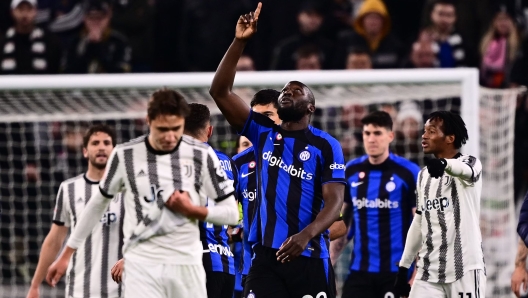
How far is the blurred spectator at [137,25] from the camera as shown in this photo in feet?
43.8

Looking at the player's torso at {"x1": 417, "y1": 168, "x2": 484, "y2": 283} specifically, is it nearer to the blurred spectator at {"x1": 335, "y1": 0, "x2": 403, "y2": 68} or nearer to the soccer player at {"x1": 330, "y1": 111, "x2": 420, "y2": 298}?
the soccer player at {"x1": 330, "y1": 111, "x2": 420, "y2": 298}

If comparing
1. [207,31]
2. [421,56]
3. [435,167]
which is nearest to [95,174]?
[435,167]

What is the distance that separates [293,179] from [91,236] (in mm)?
1920

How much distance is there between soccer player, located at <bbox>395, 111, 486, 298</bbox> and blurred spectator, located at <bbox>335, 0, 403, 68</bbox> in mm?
5840

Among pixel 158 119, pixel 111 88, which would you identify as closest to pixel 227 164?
pixel 158 119

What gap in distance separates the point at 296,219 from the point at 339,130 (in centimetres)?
589

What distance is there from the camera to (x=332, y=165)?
6.53 meters

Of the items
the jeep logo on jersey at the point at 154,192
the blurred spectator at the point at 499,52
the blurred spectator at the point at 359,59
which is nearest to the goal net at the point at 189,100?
the blurred spectator at the point at 359,59

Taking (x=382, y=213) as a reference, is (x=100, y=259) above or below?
below

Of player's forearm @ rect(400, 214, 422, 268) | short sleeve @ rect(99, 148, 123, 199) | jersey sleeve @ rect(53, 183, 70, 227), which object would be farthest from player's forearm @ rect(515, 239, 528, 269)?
jersey sleeve @ rect(53, 183, 70, 227)

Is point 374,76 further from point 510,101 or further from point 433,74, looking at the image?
point 510,101

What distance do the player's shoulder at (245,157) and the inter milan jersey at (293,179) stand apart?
1.32 metres

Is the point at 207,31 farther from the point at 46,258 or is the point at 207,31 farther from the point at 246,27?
the point at 246,27

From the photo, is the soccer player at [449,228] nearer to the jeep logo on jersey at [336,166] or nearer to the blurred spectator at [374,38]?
the jeep logo on jersey at [336,166]
